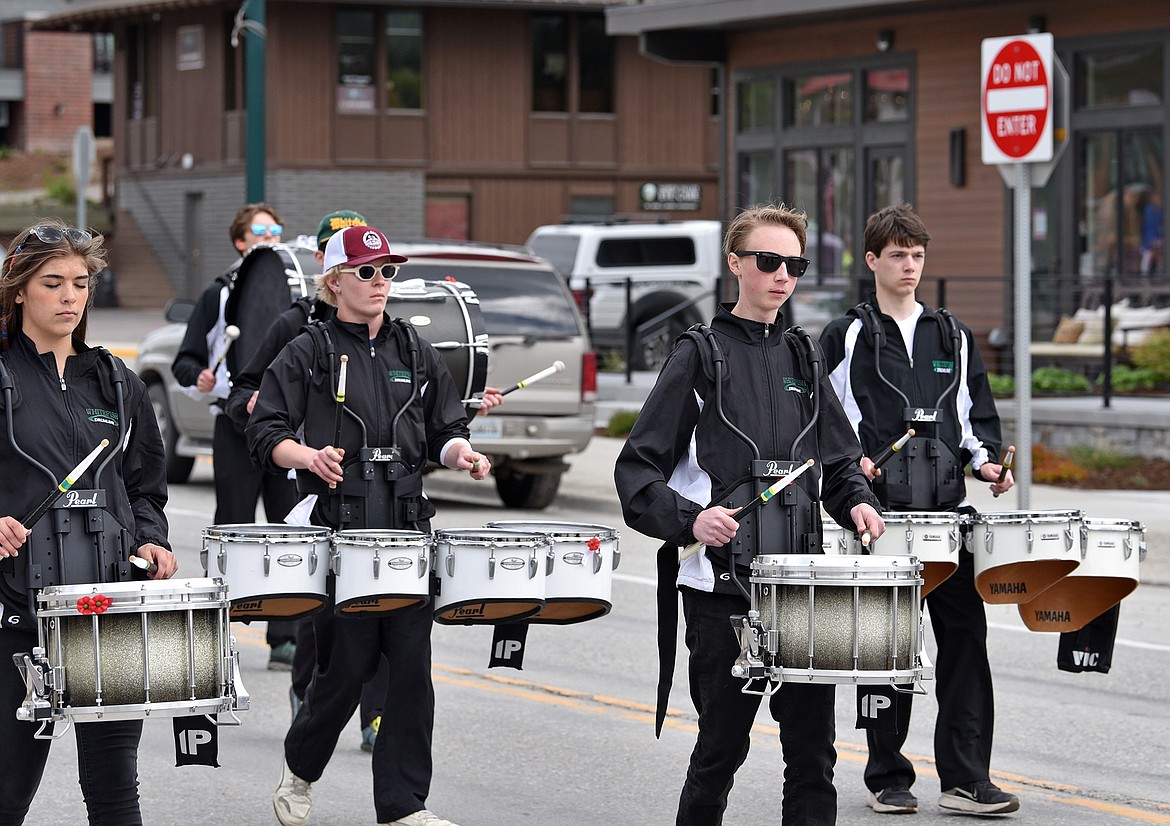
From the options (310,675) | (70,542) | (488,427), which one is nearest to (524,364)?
(488,427)

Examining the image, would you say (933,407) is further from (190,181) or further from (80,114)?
(80,114)

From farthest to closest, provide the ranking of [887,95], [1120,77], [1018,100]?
[887,95] → [1120,77] → [1018,100]

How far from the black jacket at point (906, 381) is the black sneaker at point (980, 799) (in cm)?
116

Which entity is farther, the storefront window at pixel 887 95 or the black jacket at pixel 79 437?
the storefront window at pixel 887 95

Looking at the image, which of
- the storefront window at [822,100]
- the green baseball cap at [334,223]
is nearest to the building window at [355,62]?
the storefront window at [822,100]

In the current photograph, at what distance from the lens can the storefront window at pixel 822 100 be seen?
2416 cm

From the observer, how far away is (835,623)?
16.9 feet

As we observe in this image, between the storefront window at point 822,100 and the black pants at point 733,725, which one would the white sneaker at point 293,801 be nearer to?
the black pants at point 733,725

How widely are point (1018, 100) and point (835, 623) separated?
8.61 meters

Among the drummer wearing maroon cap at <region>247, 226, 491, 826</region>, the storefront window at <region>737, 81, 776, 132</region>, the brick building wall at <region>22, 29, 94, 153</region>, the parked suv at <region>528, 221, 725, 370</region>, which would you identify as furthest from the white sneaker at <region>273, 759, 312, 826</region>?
the brick building wall at <region>22, 29, 94, 153</region>

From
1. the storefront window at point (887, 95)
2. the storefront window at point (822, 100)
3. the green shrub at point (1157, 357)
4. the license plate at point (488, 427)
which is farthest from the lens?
the storefront window at point (822, 100)

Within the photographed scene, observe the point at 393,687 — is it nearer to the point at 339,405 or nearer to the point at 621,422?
the point at 339,405

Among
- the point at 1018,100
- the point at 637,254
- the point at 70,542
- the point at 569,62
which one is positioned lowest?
the point at 70,542

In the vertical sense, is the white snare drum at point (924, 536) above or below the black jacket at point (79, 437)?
below
